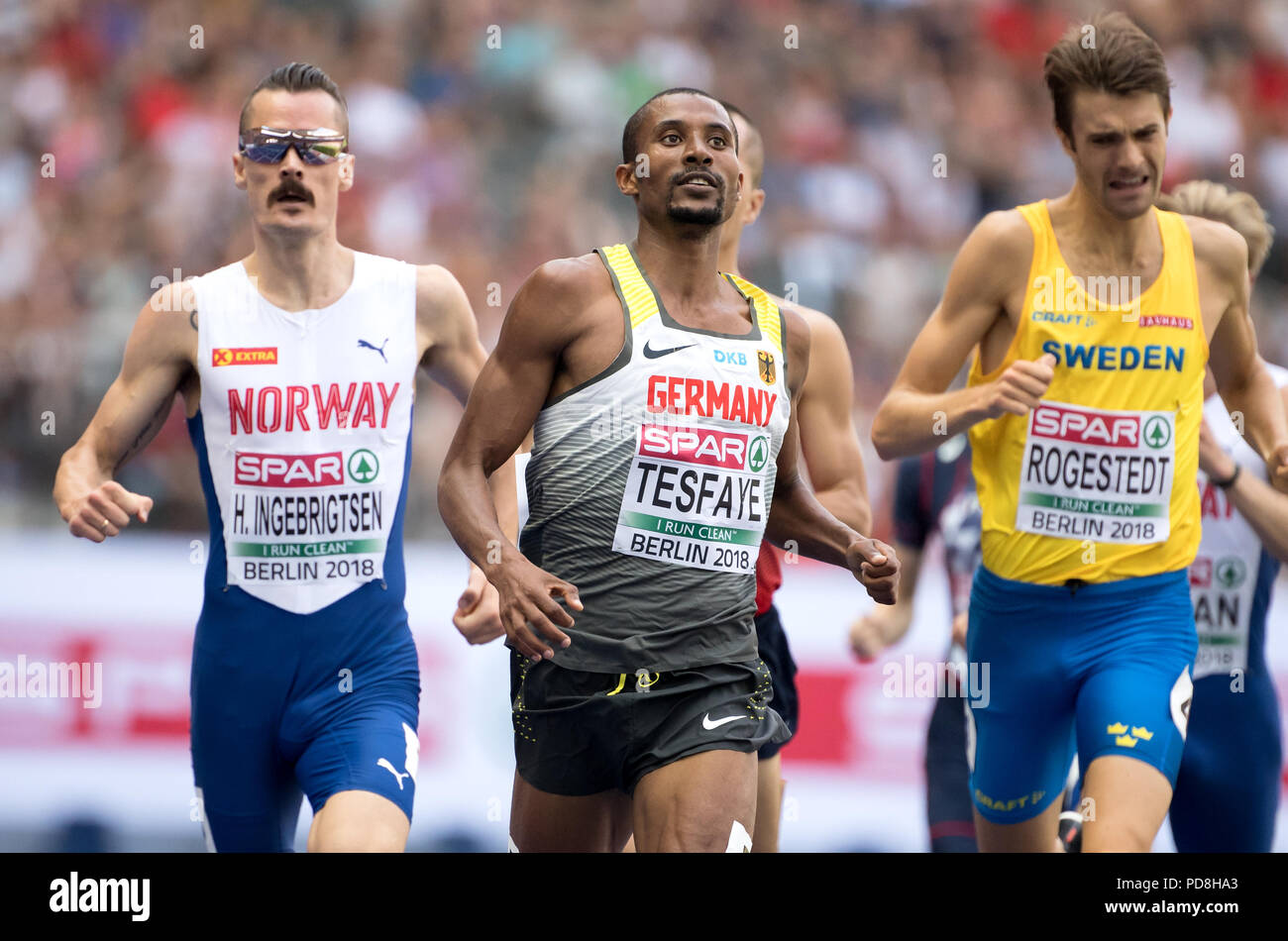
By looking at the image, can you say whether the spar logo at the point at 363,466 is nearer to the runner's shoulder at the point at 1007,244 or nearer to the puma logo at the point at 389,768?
the puma logo at the point at 389,768

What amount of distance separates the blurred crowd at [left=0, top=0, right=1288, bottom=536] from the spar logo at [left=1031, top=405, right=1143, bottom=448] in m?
4.60

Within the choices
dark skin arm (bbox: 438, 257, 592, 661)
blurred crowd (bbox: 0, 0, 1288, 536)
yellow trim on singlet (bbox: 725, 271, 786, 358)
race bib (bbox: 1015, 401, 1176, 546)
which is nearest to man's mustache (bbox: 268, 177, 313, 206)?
dark skin arm (bbox: 438, 257, 592, 661)

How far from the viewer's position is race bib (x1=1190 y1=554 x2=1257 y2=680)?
21.1 ft

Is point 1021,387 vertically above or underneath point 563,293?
underneath

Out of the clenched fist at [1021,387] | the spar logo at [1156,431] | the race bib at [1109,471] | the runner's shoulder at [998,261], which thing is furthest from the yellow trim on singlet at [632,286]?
the spar logo at [1156,431]

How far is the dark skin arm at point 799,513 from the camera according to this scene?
4.89 meters

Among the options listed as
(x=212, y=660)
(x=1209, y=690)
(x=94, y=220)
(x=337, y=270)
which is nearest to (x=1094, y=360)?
(x=1209, y=690)

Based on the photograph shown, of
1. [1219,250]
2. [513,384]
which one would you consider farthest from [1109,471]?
[513,384]

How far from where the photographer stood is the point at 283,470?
5242mm

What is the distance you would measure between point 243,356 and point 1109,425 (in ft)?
9.08

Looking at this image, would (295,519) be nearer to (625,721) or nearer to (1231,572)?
(625,721)

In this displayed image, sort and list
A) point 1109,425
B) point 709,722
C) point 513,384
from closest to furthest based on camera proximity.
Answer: point 709,722, point 513,384, point 1109,425

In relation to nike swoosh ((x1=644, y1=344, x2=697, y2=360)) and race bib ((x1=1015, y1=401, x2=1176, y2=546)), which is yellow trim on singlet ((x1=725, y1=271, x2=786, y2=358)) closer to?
nike swoosh ((x1=644, y1=344, x2=697, y2=360))

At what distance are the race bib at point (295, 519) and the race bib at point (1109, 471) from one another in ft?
7.37
